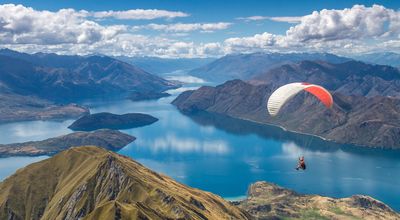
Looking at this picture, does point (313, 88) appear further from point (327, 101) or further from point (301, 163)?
point (301, 163)

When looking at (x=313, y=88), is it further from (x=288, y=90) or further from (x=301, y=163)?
(x=301, y=163)

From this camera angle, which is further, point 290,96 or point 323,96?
point 290,96

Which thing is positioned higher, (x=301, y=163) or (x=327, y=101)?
(x=327, y=101)

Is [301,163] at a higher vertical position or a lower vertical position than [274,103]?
lower

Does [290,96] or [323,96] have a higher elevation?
[323,96]

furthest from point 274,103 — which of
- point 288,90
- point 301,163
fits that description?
point 301,163

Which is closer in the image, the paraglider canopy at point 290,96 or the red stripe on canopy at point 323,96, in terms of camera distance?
the red stripe on canopy at point 323,96

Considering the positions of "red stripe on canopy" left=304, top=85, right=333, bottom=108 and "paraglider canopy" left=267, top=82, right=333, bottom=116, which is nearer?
"red stripe on canopy" left=304, top=85, right=333, bottom=108

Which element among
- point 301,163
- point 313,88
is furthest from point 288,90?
point 301,163
